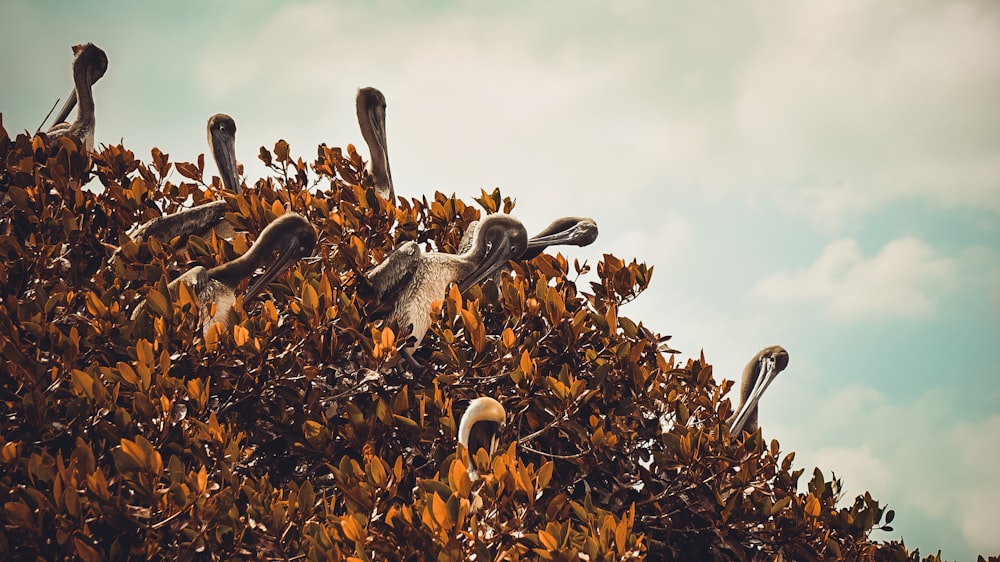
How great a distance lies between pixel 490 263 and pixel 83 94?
6129mm

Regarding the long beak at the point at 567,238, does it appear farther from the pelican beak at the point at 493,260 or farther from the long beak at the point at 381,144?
the long beak at the point at 381,144

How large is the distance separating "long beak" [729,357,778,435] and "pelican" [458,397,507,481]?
3.07 meters

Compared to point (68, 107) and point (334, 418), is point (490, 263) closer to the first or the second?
point (334, 418)

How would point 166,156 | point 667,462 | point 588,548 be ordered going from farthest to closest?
1. point 166,156
2. point 667,462
3. point 588,548

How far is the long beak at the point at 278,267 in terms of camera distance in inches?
247

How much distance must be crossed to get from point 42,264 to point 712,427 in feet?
16.8

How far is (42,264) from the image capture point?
646 cm

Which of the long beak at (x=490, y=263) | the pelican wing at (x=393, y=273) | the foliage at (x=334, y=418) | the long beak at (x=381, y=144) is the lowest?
the foliage at (x=334, y=418)

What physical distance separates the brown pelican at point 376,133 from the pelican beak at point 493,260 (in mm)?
2301

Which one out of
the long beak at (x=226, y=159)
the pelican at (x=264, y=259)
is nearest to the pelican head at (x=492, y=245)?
the pelican at (x=264, y=259)

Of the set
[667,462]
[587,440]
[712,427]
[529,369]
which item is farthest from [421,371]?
[712,427]

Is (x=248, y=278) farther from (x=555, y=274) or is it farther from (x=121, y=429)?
(x=555, y=274)

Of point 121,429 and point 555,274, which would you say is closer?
point 121,429

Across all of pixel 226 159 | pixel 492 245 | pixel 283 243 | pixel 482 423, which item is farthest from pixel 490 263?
pixel 226 159
